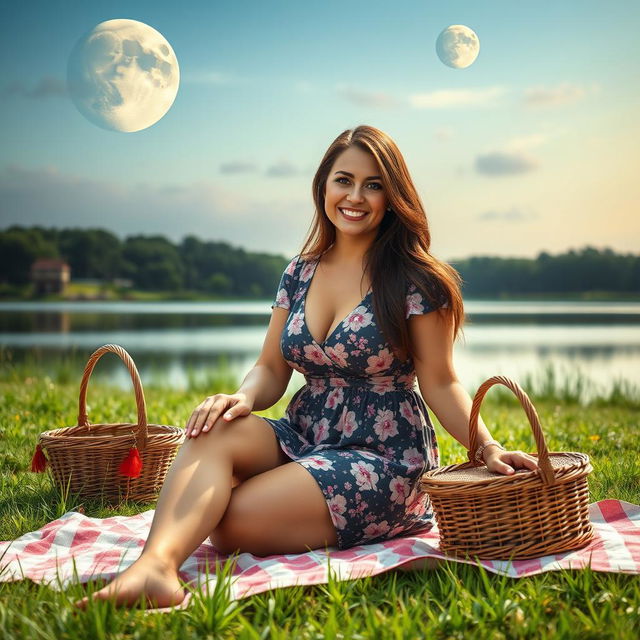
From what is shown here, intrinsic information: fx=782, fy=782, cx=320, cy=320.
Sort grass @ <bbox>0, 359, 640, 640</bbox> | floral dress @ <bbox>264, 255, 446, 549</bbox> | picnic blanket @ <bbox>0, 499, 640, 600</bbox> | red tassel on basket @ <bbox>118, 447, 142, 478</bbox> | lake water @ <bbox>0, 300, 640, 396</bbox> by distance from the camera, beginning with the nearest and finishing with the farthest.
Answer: grass @ <bbox>0, 359, 640, 640</bbox>, picnic blanket @ <bbox>0, 499, 640, 600</bbox>, floral dress @ <bbox>264, 255, 446, 549</bbox>, red tassel on basket @ <bbox>118, 447, 142, 478</bbox>, lake water @ <bbox>0, 300, 640, 396</bbox>

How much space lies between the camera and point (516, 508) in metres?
2.61

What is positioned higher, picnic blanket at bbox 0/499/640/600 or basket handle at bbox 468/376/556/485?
basket handle at bbox 468/376/556/485

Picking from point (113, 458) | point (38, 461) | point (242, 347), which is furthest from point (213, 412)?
point (242, 347)

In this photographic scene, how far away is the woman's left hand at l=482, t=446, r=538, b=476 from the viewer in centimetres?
267

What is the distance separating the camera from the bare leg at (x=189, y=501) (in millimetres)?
2320

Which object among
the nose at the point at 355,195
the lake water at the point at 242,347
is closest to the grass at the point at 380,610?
the nose at the point at 355,195

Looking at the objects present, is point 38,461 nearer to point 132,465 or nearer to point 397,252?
point 132,465

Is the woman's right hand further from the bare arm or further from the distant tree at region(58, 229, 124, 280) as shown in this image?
the distant tree at region(58, 229, 124, 280)

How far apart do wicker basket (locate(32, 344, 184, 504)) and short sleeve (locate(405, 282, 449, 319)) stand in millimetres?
1237

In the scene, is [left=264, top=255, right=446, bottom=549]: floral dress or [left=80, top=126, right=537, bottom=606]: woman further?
[left=264, top=255, right=446, bottom=549]: floral dress

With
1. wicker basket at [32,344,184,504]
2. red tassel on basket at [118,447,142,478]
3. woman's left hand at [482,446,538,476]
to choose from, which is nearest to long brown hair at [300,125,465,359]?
woman's left hand at [482,446,538,476]

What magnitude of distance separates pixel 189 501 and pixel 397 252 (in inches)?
52.9

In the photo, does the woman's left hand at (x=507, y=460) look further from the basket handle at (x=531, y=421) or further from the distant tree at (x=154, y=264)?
the distant tree at (x=154, y=264)

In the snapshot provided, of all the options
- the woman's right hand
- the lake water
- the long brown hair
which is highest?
the long brown hair
